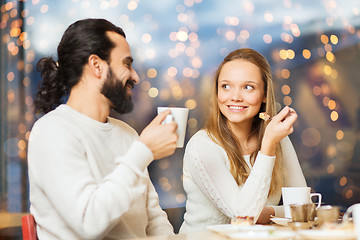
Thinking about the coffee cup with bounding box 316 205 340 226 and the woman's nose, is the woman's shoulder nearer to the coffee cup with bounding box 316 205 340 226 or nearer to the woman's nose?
the woman's nose

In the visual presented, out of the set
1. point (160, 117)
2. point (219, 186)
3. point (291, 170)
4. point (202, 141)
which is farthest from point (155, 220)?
point (291, 170)

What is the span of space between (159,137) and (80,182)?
25cm

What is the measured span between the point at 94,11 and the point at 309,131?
Answer: 1879mm

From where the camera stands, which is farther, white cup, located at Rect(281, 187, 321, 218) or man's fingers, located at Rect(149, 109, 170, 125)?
white cup, located at Rect(281, 187, 321, 218)

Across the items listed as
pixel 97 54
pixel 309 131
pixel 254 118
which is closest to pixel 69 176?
pixel 97 54

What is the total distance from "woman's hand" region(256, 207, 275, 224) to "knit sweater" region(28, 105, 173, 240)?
0.45 meters

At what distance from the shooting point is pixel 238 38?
10.3ft

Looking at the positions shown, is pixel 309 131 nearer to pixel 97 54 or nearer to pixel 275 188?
pixel 275 188

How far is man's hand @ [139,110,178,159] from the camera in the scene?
1209mm

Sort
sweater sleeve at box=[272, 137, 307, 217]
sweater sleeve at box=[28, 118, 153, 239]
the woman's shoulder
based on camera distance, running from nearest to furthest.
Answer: sweater sleeve at box=[28, 118, 153, 239], the woman's shoulder, sweater sleeve at box=[272, 137, 307, 217]

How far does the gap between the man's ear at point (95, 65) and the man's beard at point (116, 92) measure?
0.10 feet

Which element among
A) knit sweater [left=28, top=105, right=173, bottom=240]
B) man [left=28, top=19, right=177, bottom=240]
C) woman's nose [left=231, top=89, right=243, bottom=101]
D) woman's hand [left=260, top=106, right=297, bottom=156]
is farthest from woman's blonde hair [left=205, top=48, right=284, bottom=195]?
knit sweater [left=28, top=105, right=173, bottom=240]

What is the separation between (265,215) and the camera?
1.61 meters

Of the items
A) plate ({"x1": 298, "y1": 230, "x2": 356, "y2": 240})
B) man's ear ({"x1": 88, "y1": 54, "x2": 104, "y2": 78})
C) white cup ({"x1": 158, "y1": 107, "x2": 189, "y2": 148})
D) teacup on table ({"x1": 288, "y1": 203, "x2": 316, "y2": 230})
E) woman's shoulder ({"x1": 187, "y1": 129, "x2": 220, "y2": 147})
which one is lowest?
teacup on table ({"x1": 288, "y1": 203, "x2": 316, "y2": 230})
